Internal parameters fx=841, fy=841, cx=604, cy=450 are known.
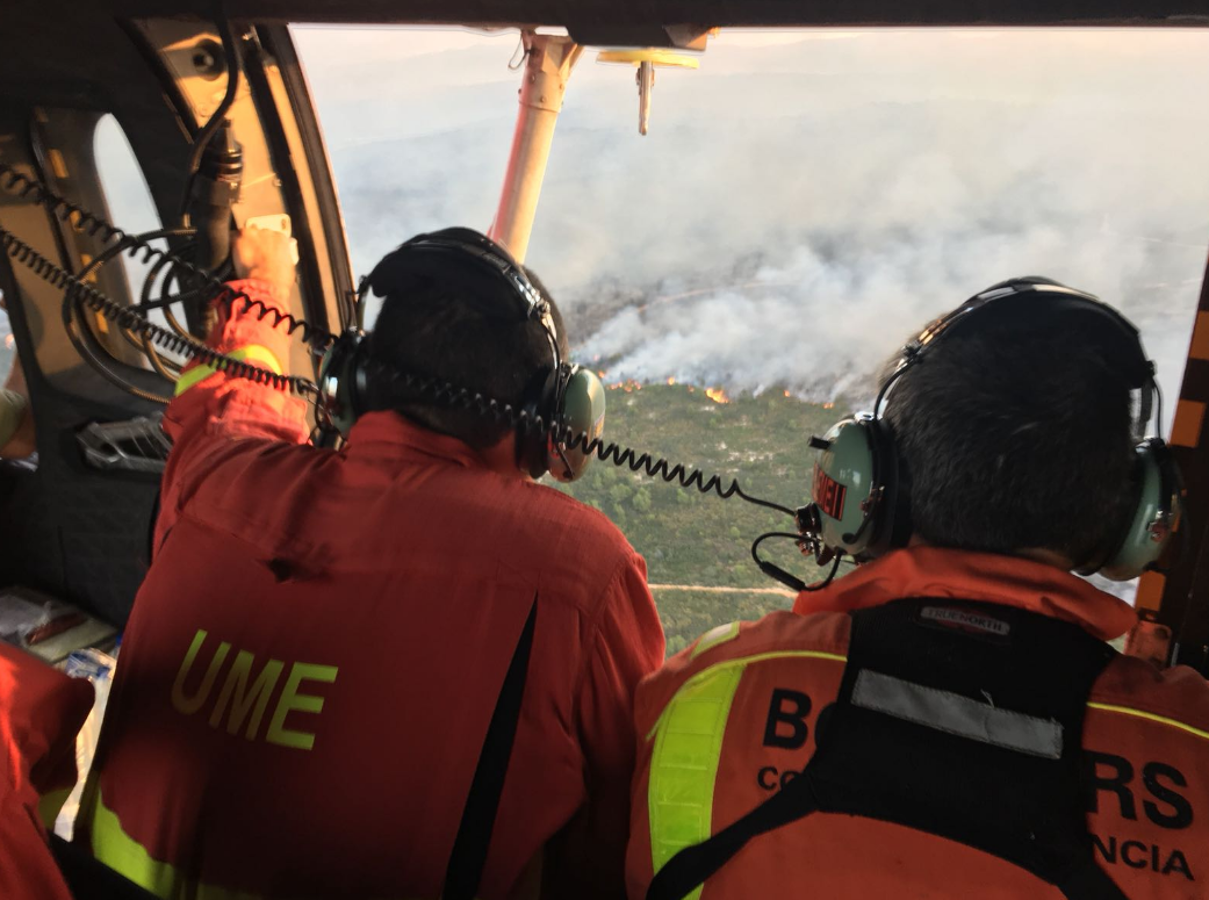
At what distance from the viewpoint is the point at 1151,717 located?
86 cm

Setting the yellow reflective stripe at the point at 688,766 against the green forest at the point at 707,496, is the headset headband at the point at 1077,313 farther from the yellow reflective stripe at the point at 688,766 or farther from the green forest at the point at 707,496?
the green forest at the point at 707,496

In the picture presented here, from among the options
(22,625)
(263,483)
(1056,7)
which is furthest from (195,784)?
(22,625)

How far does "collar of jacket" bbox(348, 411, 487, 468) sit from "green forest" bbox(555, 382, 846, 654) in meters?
0.46

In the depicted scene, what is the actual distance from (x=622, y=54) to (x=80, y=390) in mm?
2161

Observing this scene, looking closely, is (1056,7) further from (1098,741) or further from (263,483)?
(263,483)

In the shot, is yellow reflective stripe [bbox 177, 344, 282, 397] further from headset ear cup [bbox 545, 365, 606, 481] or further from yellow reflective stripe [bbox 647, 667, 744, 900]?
yellow reflective stripe [bbox 647, 667, 744, 900]

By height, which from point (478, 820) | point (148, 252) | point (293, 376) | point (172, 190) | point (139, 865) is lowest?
point (139, 865)

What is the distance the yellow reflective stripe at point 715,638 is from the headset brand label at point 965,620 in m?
0.24

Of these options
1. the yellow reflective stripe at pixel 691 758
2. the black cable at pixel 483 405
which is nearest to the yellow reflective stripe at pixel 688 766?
the yellow reflective stripe at pixel 691 758

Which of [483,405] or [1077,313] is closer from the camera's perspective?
[1077,313]

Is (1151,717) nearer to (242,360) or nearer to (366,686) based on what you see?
(366,686)

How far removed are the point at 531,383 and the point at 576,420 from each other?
0.33 ft

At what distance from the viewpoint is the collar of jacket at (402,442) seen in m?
1.36

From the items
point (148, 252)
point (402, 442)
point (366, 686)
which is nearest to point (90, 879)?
point (366, 686)
